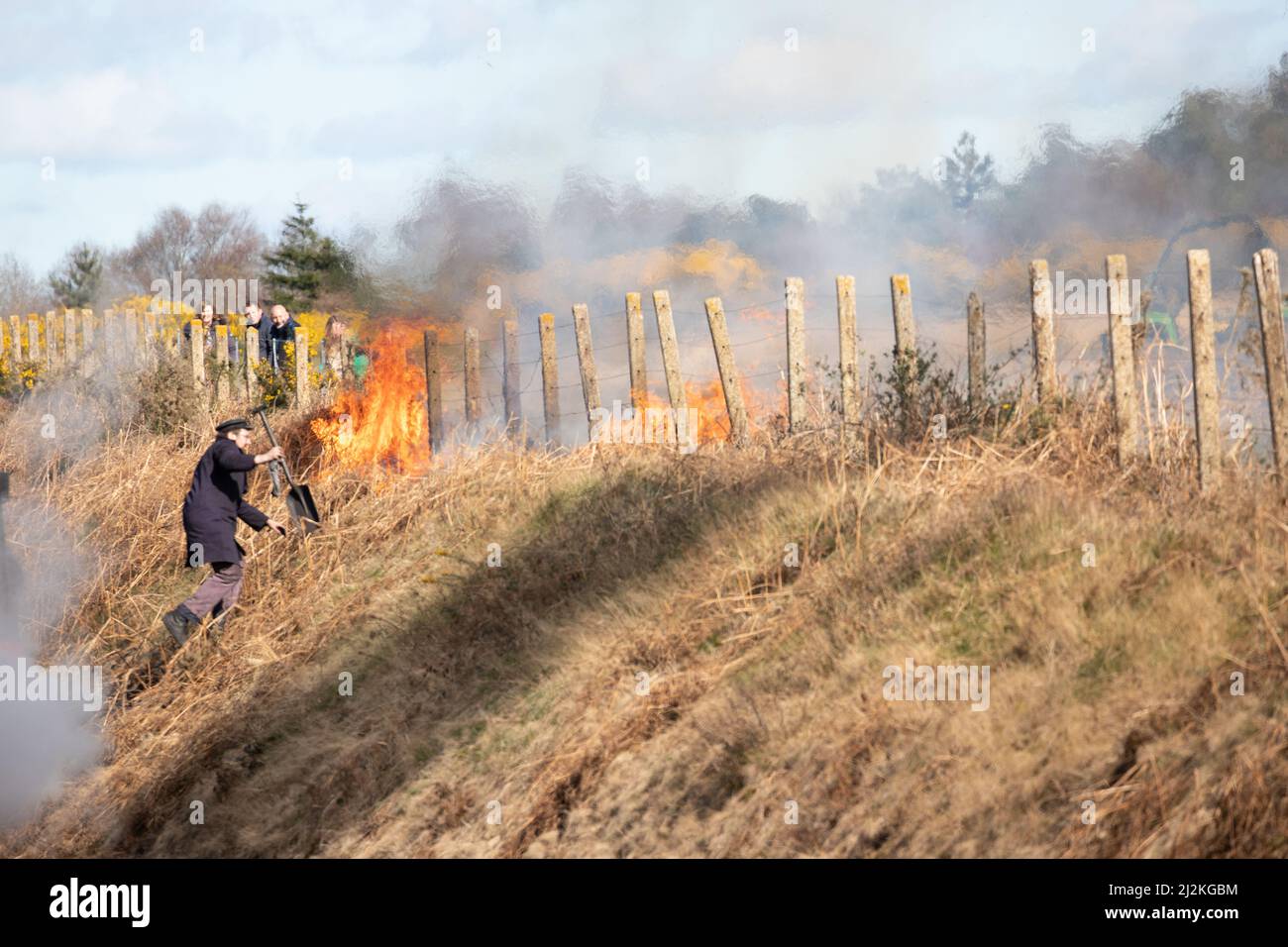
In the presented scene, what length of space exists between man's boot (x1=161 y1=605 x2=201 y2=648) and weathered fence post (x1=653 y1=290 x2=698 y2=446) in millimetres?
4709

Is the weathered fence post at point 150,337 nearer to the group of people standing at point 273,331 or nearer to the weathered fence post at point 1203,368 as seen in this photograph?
the group of people standing at point 273,331

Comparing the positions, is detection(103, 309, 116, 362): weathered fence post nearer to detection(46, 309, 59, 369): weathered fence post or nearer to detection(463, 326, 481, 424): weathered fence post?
detection(46, 309, 59, 369): weathered fence post

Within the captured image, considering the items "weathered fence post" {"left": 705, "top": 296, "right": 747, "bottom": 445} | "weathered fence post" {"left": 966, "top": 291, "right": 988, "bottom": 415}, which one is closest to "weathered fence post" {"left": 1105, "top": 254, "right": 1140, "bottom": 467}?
"weathered fence post" {"left": 966, "top": 291, "right": 988, "bottom": 415}

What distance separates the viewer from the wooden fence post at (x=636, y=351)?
14672 mm

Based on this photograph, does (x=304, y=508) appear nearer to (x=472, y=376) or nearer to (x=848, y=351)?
(x=472, y=376)

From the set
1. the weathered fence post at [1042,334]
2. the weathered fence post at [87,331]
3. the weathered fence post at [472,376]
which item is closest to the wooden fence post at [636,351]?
the weathered fence post at [472,376]

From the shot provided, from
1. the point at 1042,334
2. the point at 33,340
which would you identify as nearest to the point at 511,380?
A: the point at 1042,334

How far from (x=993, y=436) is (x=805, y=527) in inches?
76.6

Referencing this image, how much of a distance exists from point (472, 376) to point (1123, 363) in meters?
8.10

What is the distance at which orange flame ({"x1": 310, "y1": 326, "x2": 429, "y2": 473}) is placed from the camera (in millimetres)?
15656

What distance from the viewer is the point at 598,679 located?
8.94m

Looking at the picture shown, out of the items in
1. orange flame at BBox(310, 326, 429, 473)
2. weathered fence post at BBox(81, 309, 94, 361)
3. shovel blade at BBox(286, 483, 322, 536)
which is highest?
weathered fence post at BBox(81, 309, 94, 361)

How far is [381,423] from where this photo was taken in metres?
16.0

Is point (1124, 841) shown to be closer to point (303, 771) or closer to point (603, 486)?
point (303, 771)
